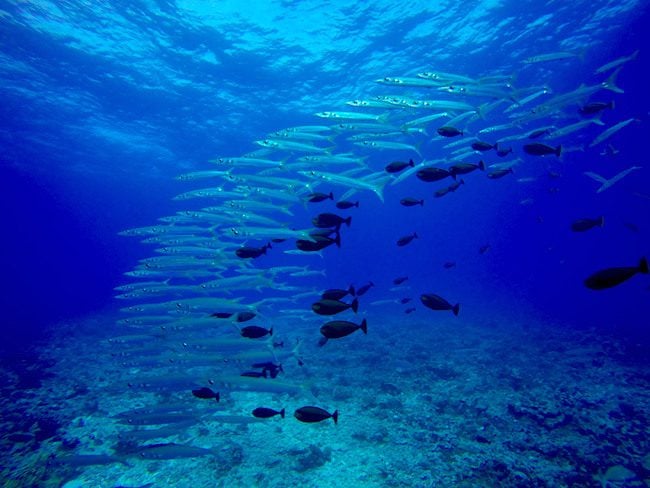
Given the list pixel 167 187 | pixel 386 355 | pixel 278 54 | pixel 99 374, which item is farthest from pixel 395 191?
pixel 99 374

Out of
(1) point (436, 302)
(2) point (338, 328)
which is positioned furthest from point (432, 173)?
(2) point (338, 328)

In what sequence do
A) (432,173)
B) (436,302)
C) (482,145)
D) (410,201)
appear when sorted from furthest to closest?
(410,201)
(482,145)
(432,173)
(436,302)

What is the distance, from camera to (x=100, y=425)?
9172 millimetres

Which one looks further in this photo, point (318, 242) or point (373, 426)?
point (373, 426)

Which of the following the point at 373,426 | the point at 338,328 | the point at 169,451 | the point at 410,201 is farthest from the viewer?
the point at 373,426

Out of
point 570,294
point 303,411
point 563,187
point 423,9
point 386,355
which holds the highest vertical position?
point 423,9

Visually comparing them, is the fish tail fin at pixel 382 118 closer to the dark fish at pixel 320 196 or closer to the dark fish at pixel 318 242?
the dark fish at pixel 320 196

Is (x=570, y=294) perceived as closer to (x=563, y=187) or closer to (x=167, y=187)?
(x=563, y=187)

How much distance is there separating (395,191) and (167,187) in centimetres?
4035

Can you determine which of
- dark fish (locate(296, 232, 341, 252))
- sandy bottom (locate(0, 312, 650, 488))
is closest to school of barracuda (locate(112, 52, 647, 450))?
dark fish (locate(296, 232, 341, 252))

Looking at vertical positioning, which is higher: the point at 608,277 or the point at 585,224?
the point at 585,224

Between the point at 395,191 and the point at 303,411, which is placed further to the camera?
the point at 395,191

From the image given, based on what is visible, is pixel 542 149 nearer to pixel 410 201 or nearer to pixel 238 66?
pixel 410 201

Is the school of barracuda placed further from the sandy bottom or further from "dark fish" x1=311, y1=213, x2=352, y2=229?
the sandy bottom
